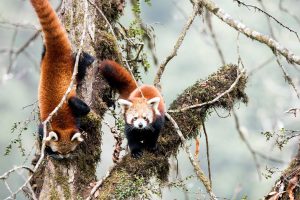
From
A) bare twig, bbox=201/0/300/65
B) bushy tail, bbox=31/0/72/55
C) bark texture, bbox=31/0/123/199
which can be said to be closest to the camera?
bare twig, bbox=201/0/300/65

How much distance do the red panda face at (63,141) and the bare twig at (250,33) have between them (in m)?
2.53

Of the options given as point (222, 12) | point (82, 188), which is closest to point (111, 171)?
point (82, 188)

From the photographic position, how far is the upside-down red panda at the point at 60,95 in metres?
6.34

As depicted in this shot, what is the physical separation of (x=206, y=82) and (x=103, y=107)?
127 cm

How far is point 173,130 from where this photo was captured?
651cm

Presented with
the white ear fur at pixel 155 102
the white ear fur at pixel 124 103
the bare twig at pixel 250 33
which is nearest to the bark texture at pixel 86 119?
the white ear fur at pixel 124 103

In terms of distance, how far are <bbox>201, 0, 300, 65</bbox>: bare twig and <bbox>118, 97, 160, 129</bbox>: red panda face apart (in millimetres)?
2055

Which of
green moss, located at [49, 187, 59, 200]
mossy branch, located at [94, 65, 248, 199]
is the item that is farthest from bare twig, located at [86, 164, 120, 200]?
green moss, located at [49, 187, 59, 200]

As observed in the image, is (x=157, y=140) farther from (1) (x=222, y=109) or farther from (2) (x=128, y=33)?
(2) (x=128, y=33)

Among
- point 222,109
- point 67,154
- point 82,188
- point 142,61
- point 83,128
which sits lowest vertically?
point 82,188

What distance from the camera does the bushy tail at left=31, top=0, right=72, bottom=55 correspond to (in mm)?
5641

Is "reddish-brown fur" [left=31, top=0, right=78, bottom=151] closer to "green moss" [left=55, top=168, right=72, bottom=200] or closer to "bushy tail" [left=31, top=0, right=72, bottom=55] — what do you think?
"bushy tail" [left=31, top=0, right=72, bottom=55]

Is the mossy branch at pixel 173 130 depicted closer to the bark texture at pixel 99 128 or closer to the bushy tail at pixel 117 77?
the bark texture at pixel 99 128

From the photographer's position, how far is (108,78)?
6668 mm
